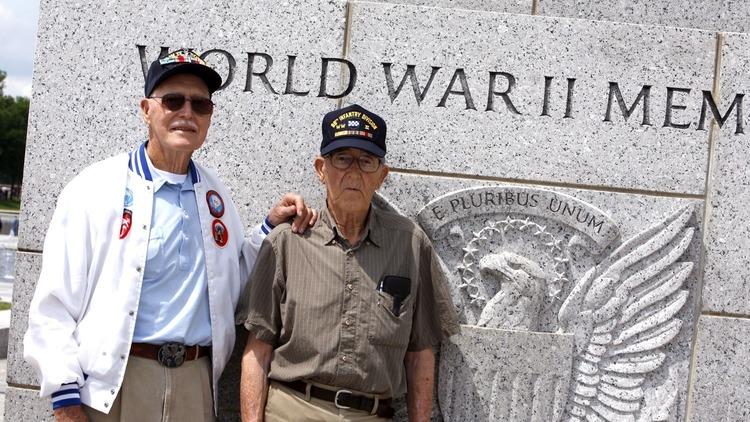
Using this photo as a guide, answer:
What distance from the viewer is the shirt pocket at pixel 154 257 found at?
304 cm

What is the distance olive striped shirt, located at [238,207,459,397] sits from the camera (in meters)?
3.21

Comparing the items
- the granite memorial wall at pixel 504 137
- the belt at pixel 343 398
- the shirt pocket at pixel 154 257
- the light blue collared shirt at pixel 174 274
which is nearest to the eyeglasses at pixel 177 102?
the light blue collared shirt at pixel 174 274

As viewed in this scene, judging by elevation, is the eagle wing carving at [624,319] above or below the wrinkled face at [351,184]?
below

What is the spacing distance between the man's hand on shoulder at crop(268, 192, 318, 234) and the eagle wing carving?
1.32 metres

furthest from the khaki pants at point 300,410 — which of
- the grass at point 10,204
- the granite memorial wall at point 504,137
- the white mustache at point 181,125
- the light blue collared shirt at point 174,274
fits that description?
the grass at point 10,204

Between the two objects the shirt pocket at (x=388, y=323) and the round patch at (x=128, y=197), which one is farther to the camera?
the shirt pocket at (x=388, y=323)

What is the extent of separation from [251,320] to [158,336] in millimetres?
399

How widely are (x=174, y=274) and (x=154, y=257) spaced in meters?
0.10

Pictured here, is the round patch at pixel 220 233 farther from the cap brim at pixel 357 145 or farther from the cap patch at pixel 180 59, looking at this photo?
the cap patch at pixel 180 59

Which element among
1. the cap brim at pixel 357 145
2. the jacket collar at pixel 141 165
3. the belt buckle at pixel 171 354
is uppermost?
the cap brim at pixel 357 145

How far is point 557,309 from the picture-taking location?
3.96 m

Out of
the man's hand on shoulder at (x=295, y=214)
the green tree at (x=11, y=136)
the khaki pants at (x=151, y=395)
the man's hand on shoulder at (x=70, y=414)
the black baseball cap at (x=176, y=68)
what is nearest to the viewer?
the man's hand on shoulder at (x=70, y=414)

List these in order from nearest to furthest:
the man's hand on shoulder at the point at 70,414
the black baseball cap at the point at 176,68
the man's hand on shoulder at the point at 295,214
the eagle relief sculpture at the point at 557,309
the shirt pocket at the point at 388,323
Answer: the man's hand on shoulder at the point at 70,414 < the black baseball cap at the point at 176,68 < the shirt pocket at the point at 388,323 < the man's hand on shoulder at the point at 295,214 < the eagle relief sculpture at the point at 557,309

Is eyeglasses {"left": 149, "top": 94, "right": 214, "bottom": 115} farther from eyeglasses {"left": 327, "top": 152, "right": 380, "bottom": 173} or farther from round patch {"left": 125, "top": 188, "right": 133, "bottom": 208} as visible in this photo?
eyeglasses {"left": 327, "top": 152, "right": 380, "bottom": 173}
